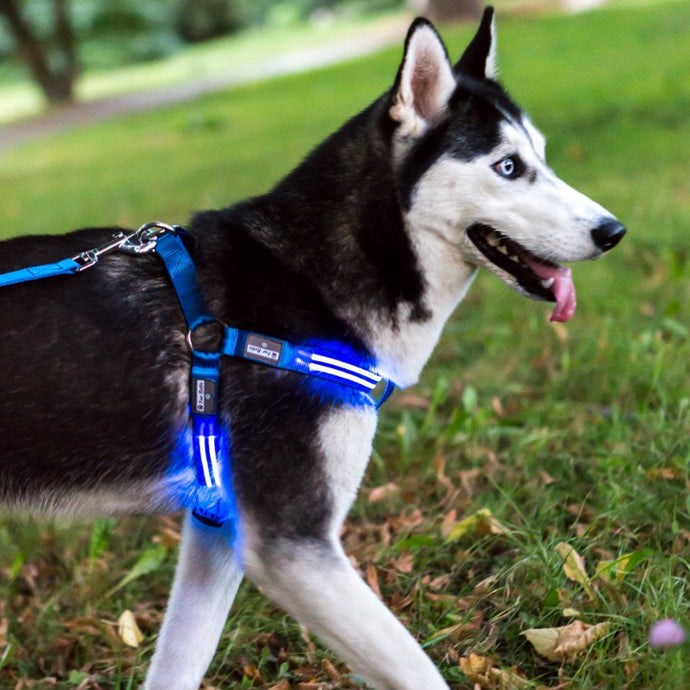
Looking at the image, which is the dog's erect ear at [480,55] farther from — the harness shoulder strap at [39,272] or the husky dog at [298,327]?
the harness shoulder strap at [39,272]

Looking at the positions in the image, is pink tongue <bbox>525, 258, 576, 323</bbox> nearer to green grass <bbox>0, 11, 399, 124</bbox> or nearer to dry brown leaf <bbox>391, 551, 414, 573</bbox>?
dry brown leaf <bbox>391, 551, 414, 573</bbox>

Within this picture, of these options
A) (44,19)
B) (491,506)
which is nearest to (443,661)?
(491,506)

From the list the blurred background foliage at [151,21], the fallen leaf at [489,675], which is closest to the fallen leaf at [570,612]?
the fallen leaf at [489,675]

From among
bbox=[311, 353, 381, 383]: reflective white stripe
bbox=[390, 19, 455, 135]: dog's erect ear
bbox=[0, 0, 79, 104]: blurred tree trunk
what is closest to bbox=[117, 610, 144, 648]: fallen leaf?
bbox=[311, 353, 381, 383]: reflective white stripe

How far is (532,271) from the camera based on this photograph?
8.21 feet

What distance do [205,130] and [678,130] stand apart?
22.9 feet

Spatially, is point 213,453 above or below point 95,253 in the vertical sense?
below

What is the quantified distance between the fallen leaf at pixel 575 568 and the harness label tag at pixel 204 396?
1211mm

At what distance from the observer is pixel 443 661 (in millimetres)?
2529

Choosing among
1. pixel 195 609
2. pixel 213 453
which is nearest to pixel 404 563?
pixel 195 609

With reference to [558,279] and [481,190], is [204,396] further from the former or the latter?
[558,279]

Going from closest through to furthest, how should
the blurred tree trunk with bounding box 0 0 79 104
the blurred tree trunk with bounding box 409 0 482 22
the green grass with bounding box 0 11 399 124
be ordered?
the blurred tree trunk with bounding box 409 0 482 22 < the blurred tree trunk with bounding box 0 0 79 104 < the green grass with bounding box 0 11 399 124

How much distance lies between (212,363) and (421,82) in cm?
98

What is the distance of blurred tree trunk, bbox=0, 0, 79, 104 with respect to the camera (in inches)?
778
